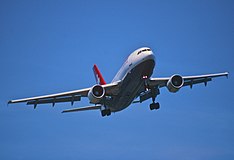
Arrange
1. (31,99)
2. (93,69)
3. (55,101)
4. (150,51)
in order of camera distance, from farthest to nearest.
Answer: (93,69)
(55,101)
(31,99)
(150,51)

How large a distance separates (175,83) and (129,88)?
460cm

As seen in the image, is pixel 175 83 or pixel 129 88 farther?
pixel 175 83

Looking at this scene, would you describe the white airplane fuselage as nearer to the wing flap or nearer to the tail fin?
the wing flap

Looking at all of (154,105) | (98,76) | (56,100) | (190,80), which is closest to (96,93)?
(56,100)

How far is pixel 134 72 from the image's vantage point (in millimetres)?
36531

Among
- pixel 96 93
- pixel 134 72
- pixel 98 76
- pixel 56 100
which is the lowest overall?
pixel 96 93

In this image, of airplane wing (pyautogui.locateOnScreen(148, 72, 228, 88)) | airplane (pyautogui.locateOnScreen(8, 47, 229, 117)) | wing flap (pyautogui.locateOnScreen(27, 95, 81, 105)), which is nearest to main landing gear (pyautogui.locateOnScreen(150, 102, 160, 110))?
airplane (pyautogui.locateOnScreen(8, 47, 229, 117))

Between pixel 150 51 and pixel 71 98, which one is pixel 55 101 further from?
pixel 150 51

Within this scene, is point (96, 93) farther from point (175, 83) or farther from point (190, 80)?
point (190, 80)

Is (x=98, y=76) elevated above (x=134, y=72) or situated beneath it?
elevated above

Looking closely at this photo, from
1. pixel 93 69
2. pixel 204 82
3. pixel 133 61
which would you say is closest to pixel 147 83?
pixel 133 61

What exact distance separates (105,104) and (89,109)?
365 centimetres

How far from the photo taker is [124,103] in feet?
132

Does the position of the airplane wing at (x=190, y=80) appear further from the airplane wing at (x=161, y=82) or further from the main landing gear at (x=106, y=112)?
the main landing gear at (x=106, y=112)
